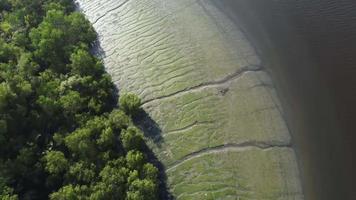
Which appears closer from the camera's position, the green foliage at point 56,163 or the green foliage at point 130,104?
the green foliage at point 56,163

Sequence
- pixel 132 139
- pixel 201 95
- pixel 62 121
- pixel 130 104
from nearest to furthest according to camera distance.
A: pixel 132 139, pixel 62 121, pixel 130 104, pixel 201 95

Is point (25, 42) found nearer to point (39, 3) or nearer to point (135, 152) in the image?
point (39, 3)

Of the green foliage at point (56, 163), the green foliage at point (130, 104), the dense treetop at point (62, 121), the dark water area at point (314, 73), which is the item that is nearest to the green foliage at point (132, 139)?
the dense treetop at point (62, 121)

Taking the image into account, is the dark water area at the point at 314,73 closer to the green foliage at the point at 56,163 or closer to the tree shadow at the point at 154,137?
the tree shadow at the point at 154,137

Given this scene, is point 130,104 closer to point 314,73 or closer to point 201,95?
point 201,95

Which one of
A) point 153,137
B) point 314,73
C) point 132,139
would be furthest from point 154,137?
point 314,73

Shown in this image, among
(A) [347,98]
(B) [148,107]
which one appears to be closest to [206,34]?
(B) [148,107]
